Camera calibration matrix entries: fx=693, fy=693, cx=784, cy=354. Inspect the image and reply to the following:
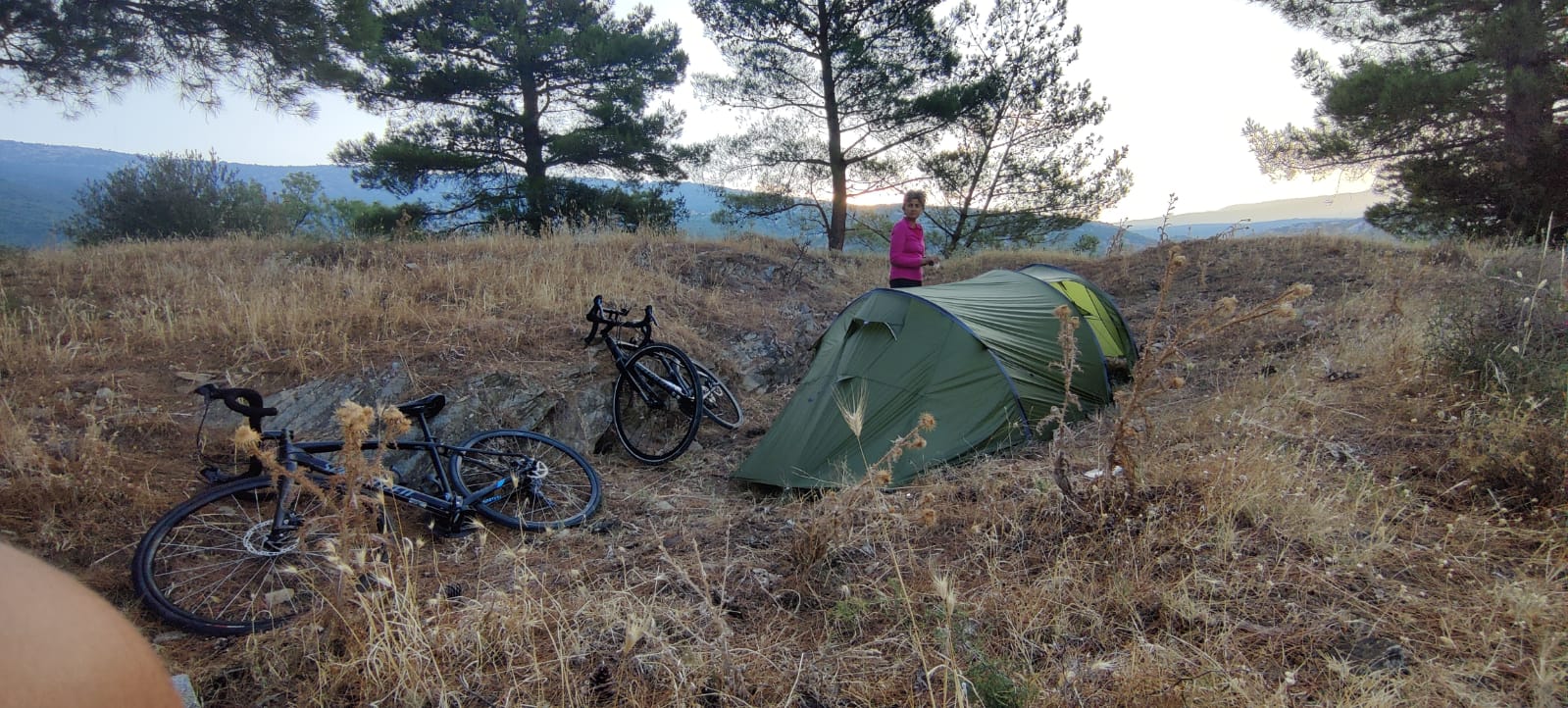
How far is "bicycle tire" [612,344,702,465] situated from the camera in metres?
5.89

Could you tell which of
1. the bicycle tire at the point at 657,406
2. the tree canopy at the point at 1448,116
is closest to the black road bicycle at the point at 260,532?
the bicycle tire at the point at 657,406

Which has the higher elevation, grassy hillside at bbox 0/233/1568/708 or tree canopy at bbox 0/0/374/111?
tree canopy at bbox 0/0/374/111

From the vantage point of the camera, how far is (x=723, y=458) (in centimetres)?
602

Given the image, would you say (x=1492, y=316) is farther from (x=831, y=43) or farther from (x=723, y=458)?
(x=831, y=43)

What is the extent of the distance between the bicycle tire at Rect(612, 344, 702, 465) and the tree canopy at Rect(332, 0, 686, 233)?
916cm

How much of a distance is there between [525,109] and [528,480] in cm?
1352

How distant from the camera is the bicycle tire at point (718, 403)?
649cm

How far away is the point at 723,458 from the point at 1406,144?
1371 cm

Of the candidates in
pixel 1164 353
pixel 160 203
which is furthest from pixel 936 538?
pixel 160 203

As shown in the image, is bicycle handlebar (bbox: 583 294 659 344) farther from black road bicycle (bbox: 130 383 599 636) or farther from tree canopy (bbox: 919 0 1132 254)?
tree canopy (bbox: 919 0 1132 254)

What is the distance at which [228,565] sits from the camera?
341cm

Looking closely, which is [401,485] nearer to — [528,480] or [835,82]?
[528,480]

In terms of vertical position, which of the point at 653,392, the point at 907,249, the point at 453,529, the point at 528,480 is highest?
the point at 907,249

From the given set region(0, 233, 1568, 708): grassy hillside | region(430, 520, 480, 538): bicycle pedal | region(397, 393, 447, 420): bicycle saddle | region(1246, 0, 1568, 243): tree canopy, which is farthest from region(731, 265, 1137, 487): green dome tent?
region(1246, 0, 1568, 243): tree canopy
